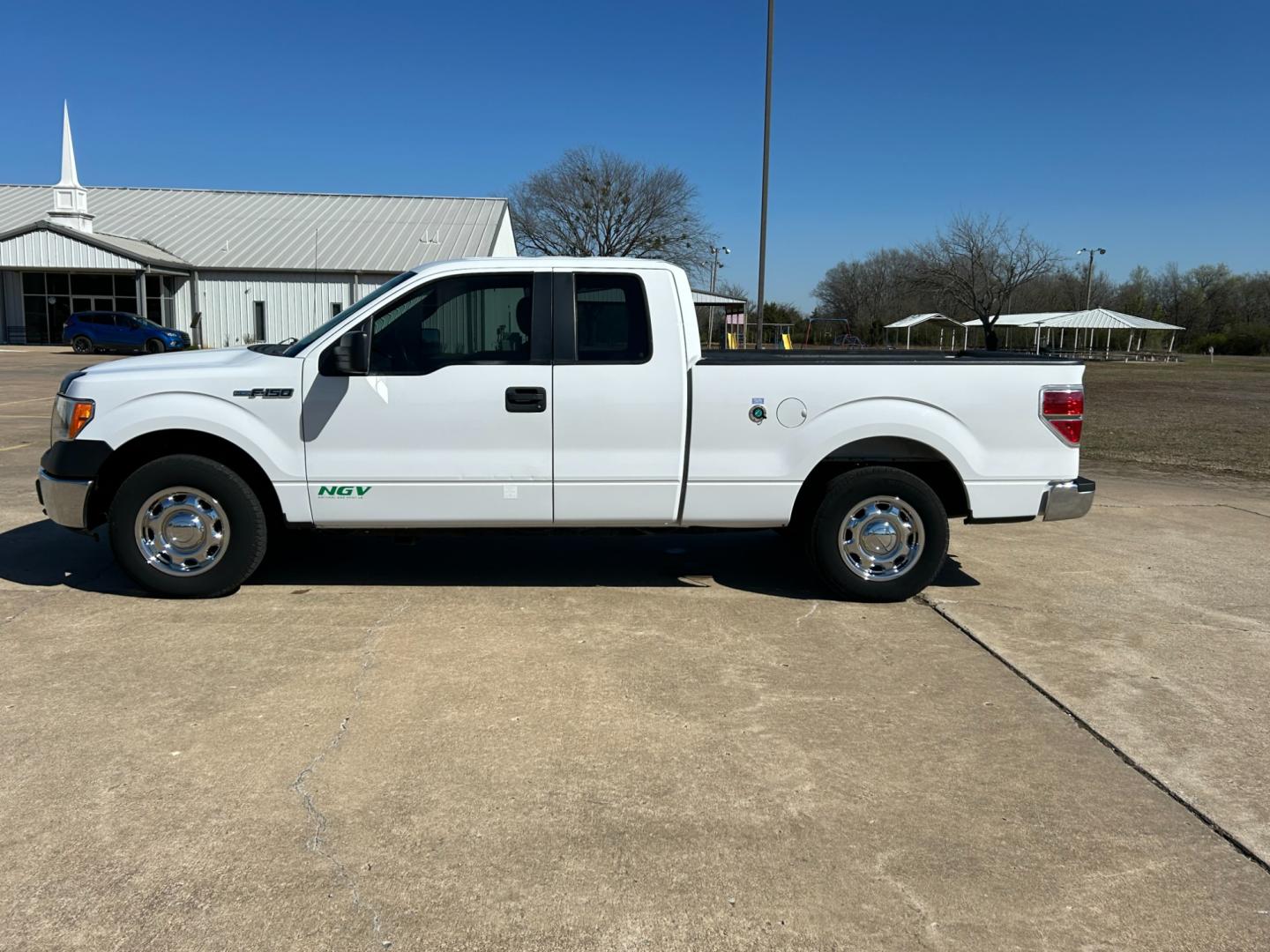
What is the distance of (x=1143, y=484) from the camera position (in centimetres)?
1089

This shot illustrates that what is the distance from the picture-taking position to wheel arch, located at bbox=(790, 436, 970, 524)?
5770mm

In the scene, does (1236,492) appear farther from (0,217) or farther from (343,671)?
(0,217)

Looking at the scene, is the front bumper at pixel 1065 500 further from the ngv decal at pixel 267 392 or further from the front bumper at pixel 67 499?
the front bumper at pixel 67 499

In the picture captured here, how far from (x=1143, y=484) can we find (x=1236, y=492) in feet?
2.89

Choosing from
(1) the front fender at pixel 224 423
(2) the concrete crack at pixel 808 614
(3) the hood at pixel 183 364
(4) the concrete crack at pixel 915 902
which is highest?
(3) the hood at pixel 183 364

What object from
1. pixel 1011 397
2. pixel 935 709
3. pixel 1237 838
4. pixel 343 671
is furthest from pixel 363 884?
pixel 1011 397

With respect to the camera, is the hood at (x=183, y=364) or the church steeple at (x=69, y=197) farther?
the church steeple at (x=69, y=197)

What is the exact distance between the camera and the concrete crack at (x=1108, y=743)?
331cm

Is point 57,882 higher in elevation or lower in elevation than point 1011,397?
lower

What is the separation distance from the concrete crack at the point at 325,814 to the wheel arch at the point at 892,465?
265 centimetres

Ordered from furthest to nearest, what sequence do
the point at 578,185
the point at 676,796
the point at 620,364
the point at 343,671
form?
the point at 578,185 → the point at 620,364 → the point at 343,671 → the point at 676,796

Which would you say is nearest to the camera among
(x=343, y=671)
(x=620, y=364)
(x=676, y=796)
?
(x=676, y=796)

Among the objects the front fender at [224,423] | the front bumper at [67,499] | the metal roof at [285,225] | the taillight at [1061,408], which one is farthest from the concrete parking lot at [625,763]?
the metal roof at [285,225]

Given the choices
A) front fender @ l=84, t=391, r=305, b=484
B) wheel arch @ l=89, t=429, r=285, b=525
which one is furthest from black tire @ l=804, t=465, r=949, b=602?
wheel arch @ l=89, t=429, r=285, b=525
